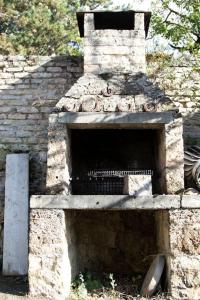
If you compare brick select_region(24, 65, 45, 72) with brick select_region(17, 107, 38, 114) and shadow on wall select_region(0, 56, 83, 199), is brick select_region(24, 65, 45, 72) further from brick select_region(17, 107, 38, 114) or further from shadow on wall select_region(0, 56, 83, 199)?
brick select_region(17, 107, 38, 114)

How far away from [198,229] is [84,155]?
2.28 metres

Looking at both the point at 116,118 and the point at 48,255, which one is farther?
the point at 116,118

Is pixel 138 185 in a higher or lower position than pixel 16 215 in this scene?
higher

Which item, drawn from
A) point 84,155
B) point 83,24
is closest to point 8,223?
point 84,155

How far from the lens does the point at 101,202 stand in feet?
16.2

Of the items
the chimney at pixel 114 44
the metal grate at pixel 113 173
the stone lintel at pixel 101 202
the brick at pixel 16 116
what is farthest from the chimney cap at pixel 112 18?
the stone lintel at pixel 101 202

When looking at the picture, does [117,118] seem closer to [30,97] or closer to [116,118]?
[116,118]

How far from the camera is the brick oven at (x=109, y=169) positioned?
4.86 metres

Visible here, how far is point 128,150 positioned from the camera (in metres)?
6.42

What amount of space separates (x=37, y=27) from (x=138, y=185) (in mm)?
9339

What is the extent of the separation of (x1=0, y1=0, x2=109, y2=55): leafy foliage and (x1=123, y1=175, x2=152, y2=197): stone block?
8.20 meters

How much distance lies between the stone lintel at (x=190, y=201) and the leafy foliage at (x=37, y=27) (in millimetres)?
8572

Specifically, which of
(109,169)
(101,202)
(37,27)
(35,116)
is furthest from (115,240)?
(37,27)

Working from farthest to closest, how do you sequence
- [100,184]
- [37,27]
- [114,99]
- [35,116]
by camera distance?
1. [37,27]
2. [35,116]
3. [100,184]
4. [114,99]
